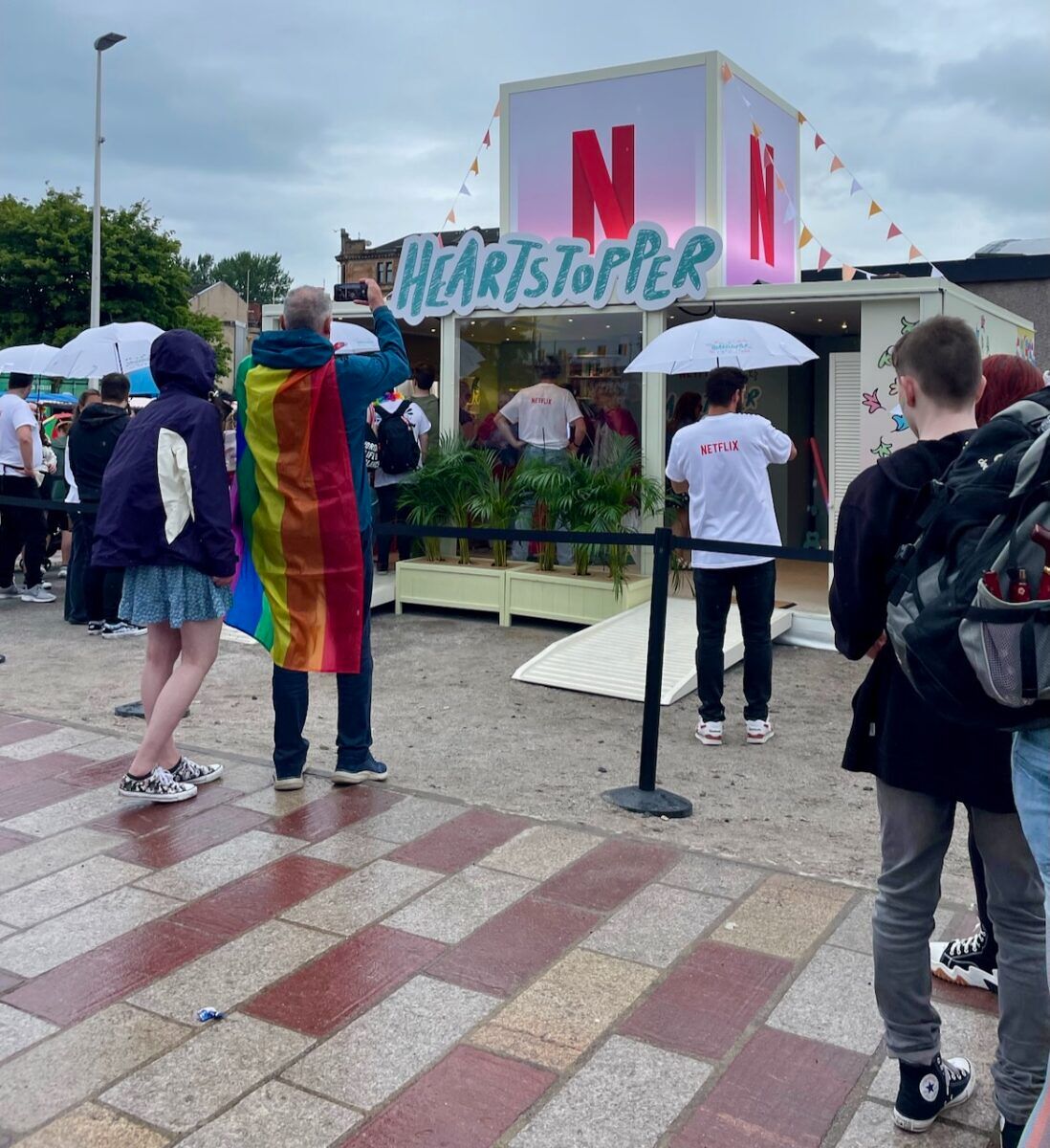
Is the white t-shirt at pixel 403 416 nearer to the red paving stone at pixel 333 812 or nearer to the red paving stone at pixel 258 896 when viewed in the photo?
the red paving stone at pixel 333 812

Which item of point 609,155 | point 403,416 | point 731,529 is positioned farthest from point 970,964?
point 609,155

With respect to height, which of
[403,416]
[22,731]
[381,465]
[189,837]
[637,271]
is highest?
[637,271]

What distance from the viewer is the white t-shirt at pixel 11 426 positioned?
945cm

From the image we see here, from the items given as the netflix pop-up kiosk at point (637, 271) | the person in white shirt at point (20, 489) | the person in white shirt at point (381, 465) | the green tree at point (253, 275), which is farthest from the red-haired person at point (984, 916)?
the green tree at point (253, 275)

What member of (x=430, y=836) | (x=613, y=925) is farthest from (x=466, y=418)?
(x=613, y=925)

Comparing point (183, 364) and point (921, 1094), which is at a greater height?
point (183, 364)

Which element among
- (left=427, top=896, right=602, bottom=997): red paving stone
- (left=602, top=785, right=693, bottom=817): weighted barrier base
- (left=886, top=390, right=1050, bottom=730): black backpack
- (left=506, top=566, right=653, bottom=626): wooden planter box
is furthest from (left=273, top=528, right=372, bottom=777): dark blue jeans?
(left=506, top=566, right=653, bottom=626): wooden planter box

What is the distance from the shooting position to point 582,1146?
8.13 ft

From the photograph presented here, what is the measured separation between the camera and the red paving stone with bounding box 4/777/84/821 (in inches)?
181

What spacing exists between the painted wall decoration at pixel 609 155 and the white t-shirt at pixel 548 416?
4.47ft

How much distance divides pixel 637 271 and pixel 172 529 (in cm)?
547

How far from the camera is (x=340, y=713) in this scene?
16.1ft

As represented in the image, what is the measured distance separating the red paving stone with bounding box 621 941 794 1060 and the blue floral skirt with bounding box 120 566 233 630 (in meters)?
2.33

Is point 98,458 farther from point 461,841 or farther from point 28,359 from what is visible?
point 461,841
